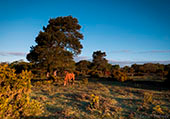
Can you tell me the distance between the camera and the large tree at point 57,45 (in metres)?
14.5

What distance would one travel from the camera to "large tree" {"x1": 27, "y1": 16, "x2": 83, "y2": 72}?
14477 millimetres

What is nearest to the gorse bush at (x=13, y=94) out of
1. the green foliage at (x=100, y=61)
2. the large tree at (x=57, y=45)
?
the large tree at (x=57, y=45)

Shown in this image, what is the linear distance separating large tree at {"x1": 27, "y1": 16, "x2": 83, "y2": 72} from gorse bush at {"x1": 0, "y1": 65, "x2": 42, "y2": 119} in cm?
1042

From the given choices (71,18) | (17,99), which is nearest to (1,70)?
(17,99)

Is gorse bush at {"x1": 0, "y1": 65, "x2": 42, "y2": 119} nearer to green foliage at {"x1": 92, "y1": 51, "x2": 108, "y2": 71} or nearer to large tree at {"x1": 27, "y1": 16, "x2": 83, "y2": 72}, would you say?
large tree at {"x1": 27, "y1": 16, "x2": 83, "y2": 72}

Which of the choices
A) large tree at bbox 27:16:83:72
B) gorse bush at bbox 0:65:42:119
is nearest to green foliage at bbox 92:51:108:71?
large tree at bbox 27:16:83:72

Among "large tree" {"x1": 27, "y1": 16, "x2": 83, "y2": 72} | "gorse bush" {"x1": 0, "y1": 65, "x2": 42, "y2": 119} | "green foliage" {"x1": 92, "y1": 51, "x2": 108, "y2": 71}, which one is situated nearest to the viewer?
"gorse bush" {"x1": 0, "y1": 65, "x2": 42, "y2": 119}

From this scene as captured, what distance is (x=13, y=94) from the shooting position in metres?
3.66

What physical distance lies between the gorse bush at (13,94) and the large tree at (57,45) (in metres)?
10.4

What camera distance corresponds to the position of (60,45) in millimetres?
16312

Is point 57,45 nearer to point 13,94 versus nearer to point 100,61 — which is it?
point 13,94

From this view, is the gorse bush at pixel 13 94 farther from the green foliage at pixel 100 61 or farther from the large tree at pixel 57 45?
the green foliage at pixel 100 61

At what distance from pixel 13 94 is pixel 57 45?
42.5ft

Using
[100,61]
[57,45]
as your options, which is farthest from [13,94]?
[100,61]
